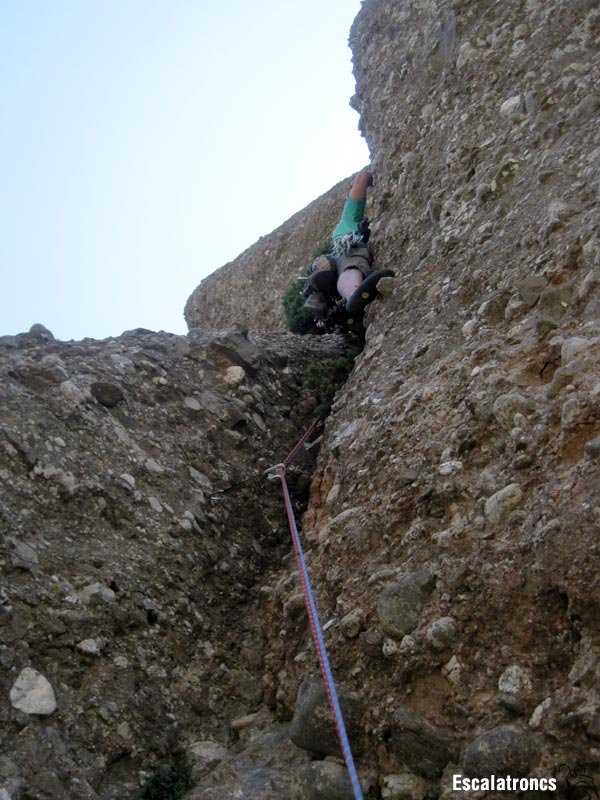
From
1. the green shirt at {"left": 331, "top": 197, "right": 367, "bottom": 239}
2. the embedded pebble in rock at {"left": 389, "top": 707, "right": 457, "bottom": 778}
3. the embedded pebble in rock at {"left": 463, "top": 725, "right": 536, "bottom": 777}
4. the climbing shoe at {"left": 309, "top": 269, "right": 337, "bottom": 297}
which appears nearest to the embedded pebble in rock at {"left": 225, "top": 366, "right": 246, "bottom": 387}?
the climbing shoe at {"left": 309, "top": 269, "right": 337, "bottom": 297}

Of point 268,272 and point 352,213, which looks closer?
point 352,213

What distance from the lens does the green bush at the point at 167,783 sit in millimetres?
3688

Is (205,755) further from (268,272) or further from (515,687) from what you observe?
(268,272)

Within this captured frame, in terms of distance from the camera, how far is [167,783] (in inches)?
147

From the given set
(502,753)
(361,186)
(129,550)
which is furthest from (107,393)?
(361,186)

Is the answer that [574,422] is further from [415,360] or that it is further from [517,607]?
[415,360]

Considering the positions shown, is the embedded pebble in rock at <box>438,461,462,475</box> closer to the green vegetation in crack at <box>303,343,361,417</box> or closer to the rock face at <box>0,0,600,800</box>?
the rock face at <box>0,0,600,800</box>

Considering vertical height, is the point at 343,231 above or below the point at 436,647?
above

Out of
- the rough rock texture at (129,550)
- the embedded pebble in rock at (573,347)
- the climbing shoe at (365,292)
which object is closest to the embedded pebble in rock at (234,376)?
the rough rock texture at (129,550)

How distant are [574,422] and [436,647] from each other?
1.25m

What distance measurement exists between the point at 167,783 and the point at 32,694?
2.79 ft

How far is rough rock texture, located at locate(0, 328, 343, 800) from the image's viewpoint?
12.4 feet

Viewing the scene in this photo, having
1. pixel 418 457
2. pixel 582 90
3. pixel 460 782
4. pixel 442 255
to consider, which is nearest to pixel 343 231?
pixel 442 255

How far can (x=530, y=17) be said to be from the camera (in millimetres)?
6914
